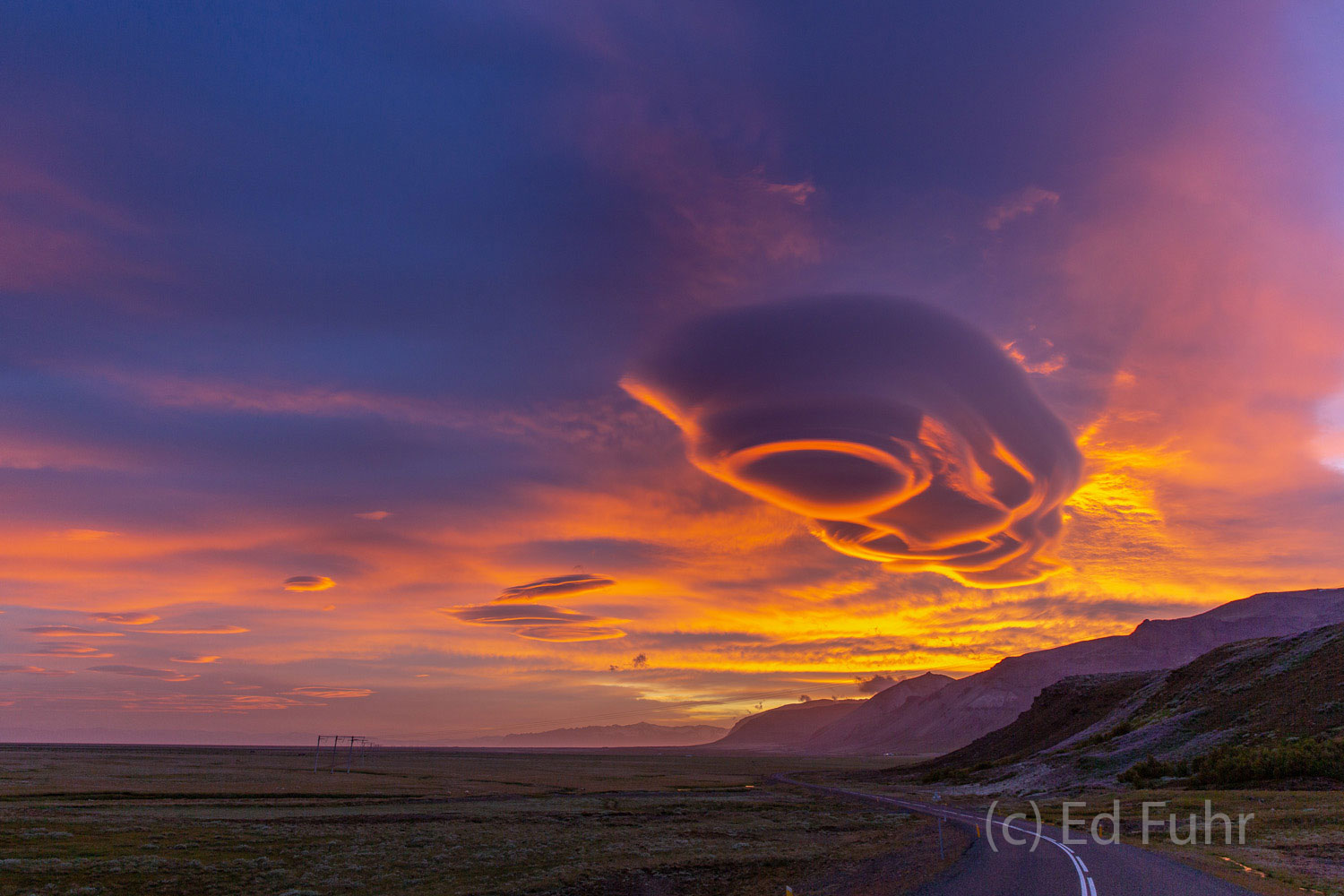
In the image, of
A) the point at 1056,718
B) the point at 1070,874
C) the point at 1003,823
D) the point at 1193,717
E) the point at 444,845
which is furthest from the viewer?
the point at 1056,718

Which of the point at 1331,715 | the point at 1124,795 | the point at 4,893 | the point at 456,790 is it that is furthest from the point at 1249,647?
the point at 4,893

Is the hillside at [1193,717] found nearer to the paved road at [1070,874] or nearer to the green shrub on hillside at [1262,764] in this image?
the green shrub on hillside at [1262,764]

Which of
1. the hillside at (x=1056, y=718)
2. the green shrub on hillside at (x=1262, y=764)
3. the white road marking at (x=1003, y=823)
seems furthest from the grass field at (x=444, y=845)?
the hillside at (x=1056, y=718)

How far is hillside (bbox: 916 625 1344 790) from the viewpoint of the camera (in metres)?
76.8

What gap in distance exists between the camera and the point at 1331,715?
71250 millimetres

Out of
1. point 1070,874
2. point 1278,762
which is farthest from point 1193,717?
point 1070,874

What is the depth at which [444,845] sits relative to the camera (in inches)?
2013

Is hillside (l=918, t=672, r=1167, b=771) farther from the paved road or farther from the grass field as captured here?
the paved road

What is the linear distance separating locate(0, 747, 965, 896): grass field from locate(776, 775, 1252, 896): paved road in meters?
2.44

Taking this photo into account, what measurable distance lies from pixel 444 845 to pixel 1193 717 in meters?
91.7

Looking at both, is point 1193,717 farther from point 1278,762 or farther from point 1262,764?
point 1278,762

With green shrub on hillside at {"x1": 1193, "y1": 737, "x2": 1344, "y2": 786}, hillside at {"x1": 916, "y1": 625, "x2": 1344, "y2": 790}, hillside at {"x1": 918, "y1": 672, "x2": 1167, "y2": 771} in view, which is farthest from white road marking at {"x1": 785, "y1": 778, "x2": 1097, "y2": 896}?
hillside at {"x1": 918, "y1": 672, "x2": 1167, "y2": 771}

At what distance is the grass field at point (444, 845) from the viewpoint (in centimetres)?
3684

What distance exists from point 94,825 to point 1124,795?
86472 millimetres
